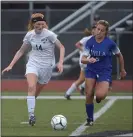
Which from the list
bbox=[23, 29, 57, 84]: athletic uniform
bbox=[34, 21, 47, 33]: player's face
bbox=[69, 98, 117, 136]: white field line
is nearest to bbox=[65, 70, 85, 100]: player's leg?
bbox=[69, 98, 117, 136]: white field line

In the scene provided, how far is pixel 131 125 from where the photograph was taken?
12469 millimetres

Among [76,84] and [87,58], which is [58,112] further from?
[76,84]

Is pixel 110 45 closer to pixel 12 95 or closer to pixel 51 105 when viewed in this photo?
pixel 51 105

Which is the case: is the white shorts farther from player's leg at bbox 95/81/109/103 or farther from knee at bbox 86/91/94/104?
player's leg at bbox 95/81/109/103

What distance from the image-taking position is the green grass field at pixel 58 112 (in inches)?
456

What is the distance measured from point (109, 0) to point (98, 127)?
1458 centimetres

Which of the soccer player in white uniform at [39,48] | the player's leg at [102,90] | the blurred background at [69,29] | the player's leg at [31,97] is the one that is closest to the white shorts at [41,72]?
the soccer player in white uniform at [39,48]

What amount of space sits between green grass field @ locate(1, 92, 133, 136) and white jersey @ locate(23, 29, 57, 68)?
1.17 m

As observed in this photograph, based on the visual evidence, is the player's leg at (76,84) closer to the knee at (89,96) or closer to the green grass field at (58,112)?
the green grass field at (58,112)

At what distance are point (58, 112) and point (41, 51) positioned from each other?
9.47 ft

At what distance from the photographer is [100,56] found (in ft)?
39.6

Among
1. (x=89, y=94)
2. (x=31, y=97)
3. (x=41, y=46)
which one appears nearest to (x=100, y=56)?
(x=89, y=94)

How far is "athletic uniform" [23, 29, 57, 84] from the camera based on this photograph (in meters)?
12.5

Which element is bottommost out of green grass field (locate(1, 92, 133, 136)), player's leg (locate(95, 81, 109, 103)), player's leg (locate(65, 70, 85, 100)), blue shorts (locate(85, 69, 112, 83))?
green grass field (locate(1, 92, 133, 136))
